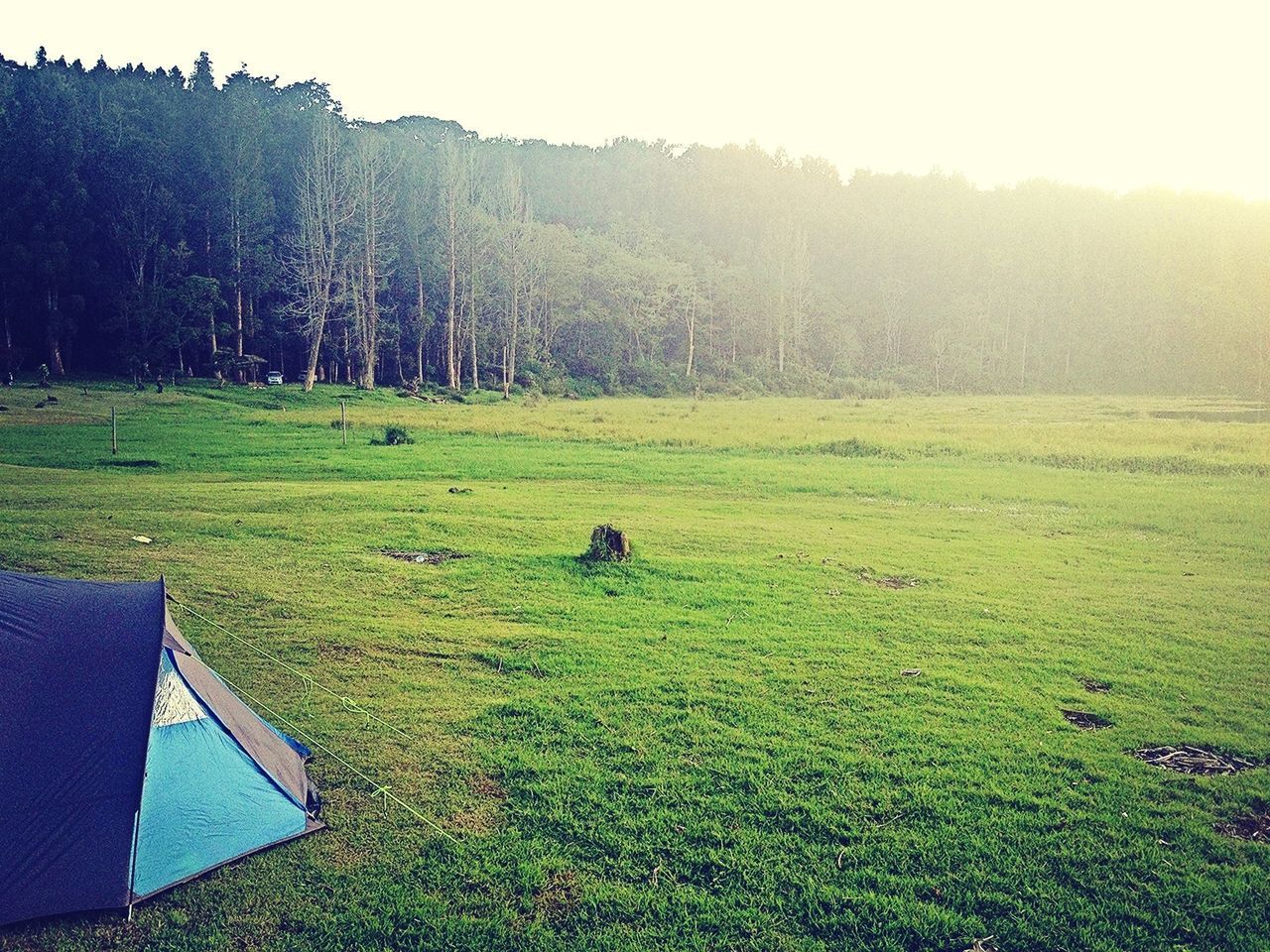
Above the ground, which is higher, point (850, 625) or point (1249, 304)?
point (1249, 304)

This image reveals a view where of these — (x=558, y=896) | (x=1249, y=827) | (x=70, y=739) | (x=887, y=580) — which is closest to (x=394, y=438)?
(x=887, y=580)

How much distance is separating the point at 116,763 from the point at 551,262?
78136 millimetres

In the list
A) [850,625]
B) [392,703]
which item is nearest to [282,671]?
[392,703]

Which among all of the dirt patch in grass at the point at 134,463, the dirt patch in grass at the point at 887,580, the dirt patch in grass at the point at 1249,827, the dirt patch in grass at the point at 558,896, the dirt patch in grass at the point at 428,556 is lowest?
the dirt patch in grass at the point at 558,896

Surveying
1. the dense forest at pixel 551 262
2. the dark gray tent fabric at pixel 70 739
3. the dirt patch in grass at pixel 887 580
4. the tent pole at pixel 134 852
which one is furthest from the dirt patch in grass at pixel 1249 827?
the dense forest at pixel 551 262

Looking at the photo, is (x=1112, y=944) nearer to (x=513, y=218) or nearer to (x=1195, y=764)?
(x=1195, y=764)

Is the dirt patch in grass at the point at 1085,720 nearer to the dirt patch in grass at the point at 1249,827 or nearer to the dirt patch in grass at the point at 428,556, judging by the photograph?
the dirt patch in grass at the point at 1249,827

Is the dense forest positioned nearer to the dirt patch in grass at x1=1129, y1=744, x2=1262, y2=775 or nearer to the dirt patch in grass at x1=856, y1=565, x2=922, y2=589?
the dirt patch in grass at x1=856, y1=565, x2=922, y2=589

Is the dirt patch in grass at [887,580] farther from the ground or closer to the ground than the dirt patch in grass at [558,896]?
farther from the ground

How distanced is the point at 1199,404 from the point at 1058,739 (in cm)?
7874

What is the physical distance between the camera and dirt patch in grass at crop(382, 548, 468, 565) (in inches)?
610

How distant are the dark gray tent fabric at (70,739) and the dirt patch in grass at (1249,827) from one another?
27.7 ft

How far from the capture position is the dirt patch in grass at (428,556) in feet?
50.9

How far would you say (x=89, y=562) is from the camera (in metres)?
13.9
